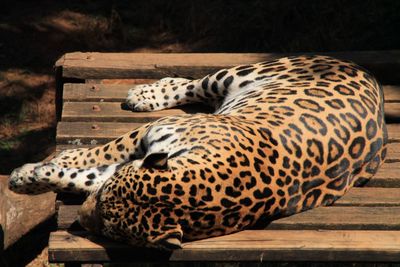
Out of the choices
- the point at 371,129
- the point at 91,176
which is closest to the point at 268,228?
the point at 371,129

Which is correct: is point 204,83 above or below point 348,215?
above

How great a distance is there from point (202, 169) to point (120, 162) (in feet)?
3.26

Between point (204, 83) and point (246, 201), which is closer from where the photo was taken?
point (246, 201)

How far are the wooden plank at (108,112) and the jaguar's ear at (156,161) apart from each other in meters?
2.03

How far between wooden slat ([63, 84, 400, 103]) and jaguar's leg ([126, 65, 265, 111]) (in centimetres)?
25

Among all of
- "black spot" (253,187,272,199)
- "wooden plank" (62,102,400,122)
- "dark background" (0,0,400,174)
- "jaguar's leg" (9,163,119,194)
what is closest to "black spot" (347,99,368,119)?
"black spot" (253,187,272,199)

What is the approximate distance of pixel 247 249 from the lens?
5586 mm

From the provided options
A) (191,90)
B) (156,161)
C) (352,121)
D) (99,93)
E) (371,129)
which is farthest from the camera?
(99,93)

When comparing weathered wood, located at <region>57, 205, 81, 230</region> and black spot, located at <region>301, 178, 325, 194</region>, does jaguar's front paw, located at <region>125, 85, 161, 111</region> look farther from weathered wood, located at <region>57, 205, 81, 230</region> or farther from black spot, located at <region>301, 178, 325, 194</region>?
black spot, located at <region>301, 178, 325, 194</region>

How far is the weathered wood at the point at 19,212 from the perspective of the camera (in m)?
8.51

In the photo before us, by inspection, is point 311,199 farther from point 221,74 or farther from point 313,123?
point 221,74

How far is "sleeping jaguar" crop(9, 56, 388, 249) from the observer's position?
5266 millimetres

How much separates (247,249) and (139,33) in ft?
22.9

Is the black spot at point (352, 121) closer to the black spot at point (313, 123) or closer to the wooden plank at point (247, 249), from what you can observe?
the black spot at point (313, 123)
